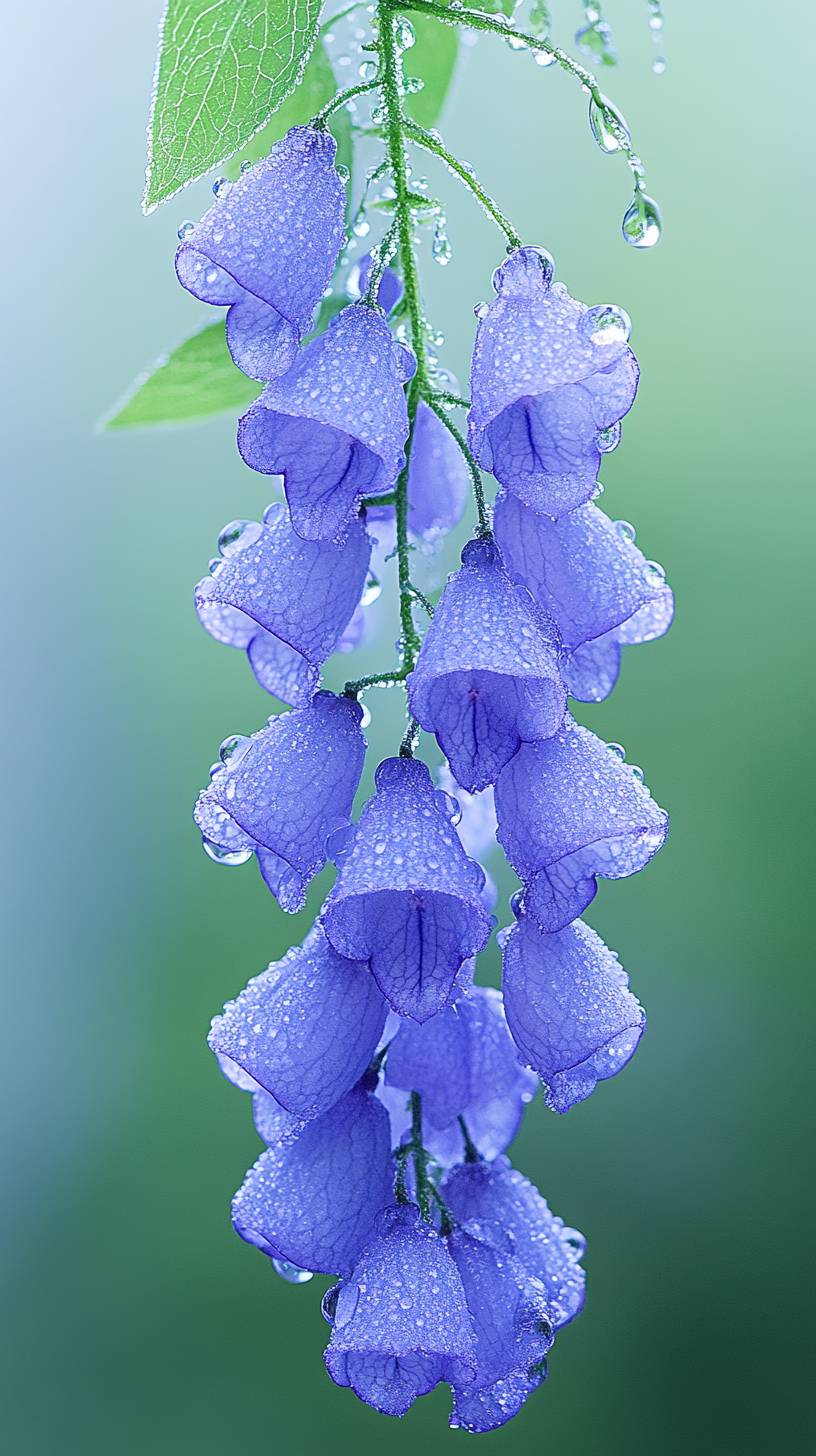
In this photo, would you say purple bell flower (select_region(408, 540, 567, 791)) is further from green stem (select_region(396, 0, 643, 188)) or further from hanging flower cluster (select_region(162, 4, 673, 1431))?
green stem (select_region(396, 0, 643, 188))

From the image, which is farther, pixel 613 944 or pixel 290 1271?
pixel 613 944

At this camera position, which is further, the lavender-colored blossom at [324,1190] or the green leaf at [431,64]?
the green leaf at [431,64]

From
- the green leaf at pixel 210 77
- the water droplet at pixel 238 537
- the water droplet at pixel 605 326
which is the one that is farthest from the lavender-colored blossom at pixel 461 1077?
the green leaf at pixel 210 77

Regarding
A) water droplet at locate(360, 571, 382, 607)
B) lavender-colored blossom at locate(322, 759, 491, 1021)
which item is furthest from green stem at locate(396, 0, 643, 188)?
lavender-colored blossom at locate(322, 759, 491, 1021)

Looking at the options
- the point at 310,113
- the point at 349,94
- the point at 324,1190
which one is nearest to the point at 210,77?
the point at 349,94

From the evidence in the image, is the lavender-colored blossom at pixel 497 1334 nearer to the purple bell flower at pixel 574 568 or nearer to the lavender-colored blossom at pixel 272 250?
the purple bell flower at pixel 574 568

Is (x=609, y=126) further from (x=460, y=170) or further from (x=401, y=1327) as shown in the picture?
(x=401, y=1327)

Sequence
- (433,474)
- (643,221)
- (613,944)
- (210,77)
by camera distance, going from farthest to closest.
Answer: (613,944)
(433,474)
(643,221)
(210,77)
